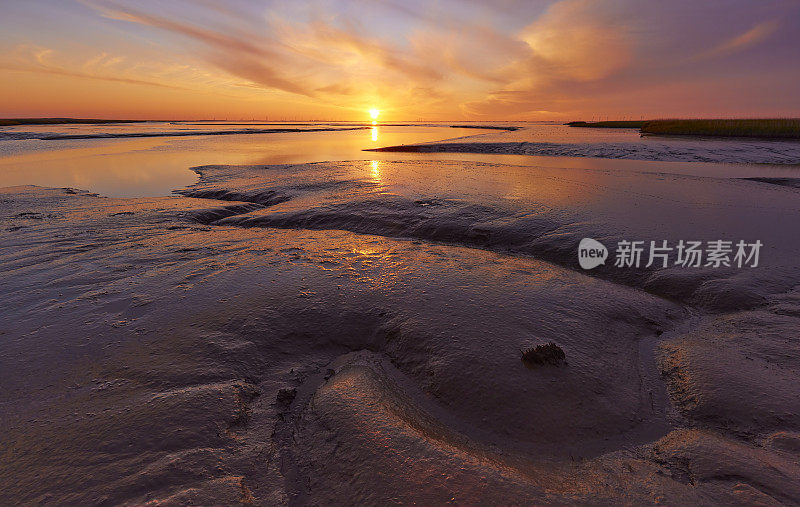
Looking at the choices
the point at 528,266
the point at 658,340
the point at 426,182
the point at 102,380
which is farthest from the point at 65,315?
the point at 426,182

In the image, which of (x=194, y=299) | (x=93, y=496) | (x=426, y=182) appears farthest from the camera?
(x=426, y=182)

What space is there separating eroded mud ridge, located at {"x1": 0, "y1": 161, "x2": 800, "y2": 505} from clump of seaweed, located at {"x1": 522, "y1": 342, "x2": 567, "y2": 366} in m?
0.10

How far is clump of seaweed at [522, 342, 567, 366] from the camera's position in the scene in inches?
138

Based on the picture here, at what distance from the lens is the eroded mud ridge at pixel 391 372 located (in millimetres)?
2408

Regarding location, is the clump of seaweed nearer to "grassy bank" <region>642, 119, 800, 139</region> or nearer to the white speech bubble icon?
the white speech bubble icon

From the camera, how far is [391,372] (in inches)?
142

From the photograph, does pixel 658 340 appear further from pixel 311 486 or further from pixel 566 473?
pixel 311 486

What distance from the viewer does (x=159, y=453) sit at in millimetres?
2549

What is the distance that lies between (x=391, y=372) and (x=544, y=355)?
5.00ft

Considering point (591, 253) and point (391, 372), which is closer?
point (391, 372)

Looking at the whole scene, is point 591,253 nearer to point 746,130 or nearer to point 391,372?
point 391,372

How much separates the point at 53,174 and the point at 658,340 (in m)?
24.8

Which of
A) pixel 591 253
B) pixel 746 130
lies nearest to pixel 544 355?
pixel 591 253

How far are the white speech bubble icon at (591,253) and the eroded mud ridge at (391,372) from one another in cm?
24
